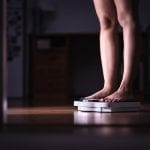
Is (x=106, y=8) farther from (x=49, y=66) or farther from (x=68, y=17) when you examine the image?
(x=68, y=17)

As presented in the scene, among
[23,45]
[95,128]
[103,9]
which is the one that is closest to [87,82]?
[23,45]

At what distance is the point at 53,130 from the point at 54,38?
393 centimetres

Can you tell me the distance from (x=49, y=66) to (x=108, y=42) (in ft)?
10.1

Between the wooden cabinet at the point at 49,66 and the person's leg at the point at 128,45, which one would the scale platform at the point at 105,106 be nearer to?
the person's leg at the point at 128,45

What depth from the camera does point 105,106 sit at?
1838 millimetres

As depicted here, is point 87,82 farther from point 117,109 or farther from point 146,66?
point 117,109

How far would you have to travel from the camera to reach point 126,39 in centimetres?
189

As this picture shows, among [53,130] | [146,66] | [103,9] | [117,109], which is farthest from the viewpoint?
[146,66]

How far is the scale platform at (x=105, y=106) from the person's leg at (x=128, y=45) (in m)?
0.03

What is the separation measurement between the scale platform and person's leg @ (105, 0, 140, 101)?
3 centimetres

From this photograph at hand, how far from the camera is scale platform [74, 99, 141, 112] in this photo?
1843 millimetres

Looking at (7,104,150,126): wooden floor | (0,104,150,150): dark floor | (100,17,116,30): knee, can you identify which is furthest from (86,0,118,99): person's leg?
(0,104,150,150): dark floor

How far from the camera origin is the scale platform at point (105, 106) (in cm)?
184

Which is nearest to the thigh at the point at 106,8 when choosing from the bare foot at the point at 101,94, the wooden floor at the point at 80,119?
the bare foot at the point at 101,94
